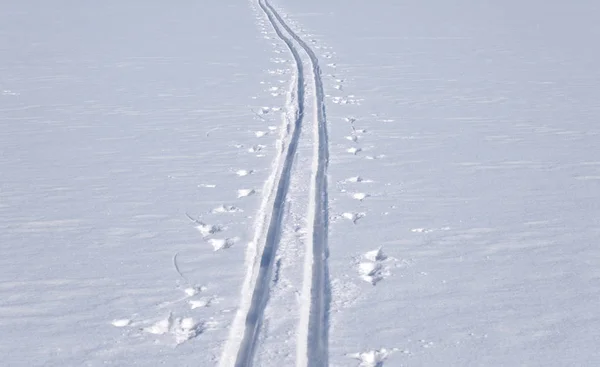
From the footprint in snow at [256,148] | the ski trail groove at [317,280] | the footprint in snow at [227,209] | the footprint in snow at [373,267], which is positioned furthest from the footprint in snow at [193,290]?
the footprint in snow at [256,148]

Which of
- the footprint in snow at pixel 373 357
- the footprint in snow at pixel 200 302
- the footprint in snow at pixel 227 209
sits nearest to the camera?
the footprint in snow at pixel 373 357

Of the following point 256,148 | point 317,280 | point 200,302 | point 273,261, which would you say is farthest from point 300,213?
point 256,148

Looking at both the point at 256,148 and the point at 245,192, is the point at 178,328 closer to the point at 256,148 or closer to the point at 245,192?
the point at 245,192

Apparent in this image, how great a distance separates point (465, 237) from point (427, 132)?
3.18 m

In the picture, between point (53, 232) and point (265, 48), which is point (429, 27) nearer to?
point (265, 48)

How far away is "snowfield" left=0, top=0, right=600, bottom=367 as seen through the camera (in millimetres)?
4074

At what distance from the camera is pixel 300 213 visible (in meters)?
5.73

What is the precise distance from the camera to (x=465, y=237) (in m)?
5.41

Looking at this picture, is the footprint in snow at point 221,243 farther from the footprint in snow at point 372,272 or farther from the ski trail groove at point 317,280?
the footprint in snow at point 372,272

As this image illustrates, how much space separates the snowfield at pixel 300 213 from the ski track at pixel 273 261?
0.02 m

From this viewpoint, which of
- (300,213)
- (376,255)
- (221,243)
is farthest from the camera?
(300,213)

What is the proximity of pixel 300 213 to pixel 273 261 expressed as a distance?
0.86 m

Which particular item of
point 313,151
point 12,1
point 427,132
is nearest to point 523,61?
point 427,132

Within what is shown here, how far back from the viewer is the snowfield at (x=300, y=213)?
160 inches
